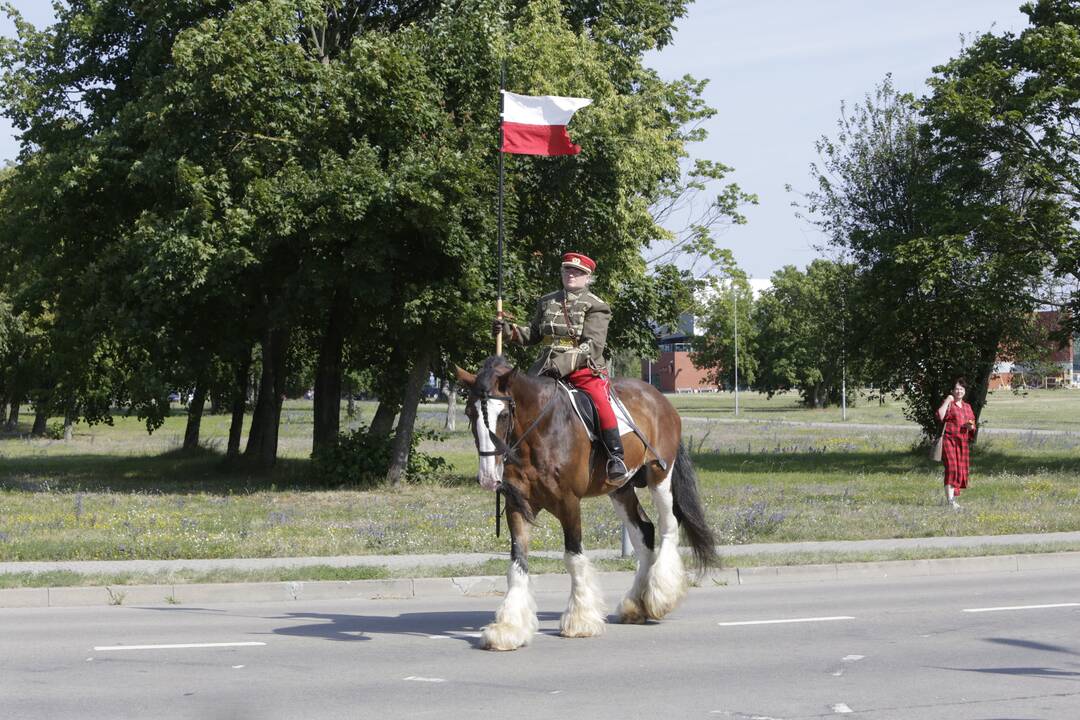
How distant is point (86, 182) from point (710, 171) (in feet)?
73.6

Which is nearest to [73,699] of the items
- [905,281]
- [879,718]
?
[879,718]

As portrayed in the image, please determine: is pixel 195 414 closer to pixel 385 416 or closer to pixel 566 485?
pixel 385 416

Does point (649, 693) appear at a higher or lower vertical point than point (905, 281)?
lower

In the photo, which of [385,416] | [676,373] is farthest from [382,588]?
[676,373]

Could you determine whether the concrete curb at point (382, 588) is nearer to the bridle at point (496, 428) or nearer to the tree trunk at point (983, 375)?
the bridle at point (496, 428)

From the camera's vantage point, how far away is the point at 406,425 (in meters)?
28.6

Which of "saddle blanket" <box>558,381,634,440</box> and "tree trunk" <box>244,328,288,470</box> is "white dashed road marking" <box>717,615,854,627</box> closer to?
"saddle blanket" <box>558,381,634,440</box>

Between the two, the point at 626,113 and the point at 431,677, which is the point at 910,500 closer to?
the point at 626,113

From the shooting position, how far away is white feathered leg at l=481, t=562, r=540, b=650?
9781 mm

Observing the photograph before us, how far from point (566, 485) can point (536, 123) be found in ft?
18.7

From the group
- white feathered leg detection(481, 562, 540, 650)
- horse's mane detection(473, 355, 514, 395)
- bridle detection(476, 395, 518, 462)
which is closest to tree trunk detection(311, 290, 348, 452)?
horse's mane detection(473, 355, 514, 395)

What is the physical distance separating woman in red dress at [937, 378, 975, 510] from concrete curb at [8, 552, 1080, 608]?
23.8 ft

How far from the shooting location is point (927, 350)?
3738 centimetres

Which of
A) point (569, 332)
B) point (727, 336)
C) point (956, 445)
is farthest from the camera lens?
point (727, 336)
